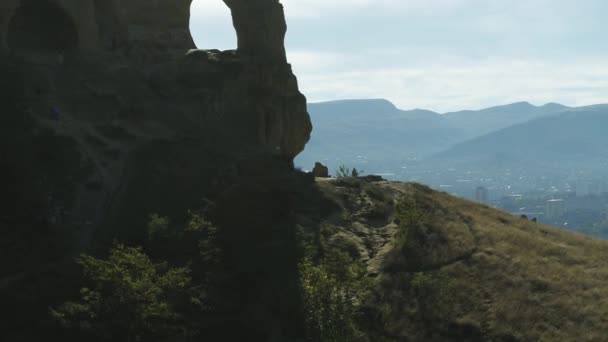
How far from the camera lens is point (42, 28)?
1964 inches

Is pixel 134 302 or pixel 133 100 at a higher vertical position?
pixel 133 100

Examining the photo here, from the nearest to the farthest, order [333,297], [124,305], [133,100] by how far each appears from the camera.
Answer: [124,305] → [333,297] → [133,100]

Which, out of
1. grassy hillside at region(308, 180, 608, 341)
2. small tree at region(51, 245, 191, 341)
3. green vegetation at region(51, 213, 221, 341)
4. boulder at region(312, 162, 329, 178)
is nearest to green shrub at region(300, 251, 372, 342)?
grassy hillside at region(308, 180, 608, 341)

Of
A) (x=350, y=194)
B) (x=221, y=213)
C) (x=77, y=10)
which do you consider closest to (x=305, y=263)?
(x=221, y=213)

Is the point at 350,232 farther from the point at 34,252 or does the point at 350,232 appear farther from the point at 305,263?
the point at 34,252

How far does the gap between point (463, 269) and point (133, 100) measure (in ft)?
74.5

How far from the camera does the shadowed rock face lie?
4159 centimetres

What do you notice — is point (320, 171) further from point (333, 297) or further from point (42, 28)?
point (42, 28)

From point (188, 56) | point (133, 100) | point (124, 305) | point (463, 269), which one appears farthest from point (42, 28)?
point (463, 269)

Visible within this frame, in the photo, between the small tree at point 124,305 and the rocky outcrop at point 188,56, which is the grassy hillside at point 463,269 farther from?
the small tree at point 124,305

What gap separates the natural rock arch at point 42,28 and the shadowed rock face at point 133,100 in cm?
6

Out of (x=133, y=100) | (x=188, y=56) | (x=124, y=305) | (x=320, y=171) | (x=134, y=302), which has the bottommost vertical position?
(x=124, y=305)

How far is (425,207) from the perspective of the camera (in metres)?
45.5

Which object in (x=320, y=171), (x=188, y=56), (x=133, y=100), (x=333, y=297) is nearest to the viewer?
(x=333, y=297)
